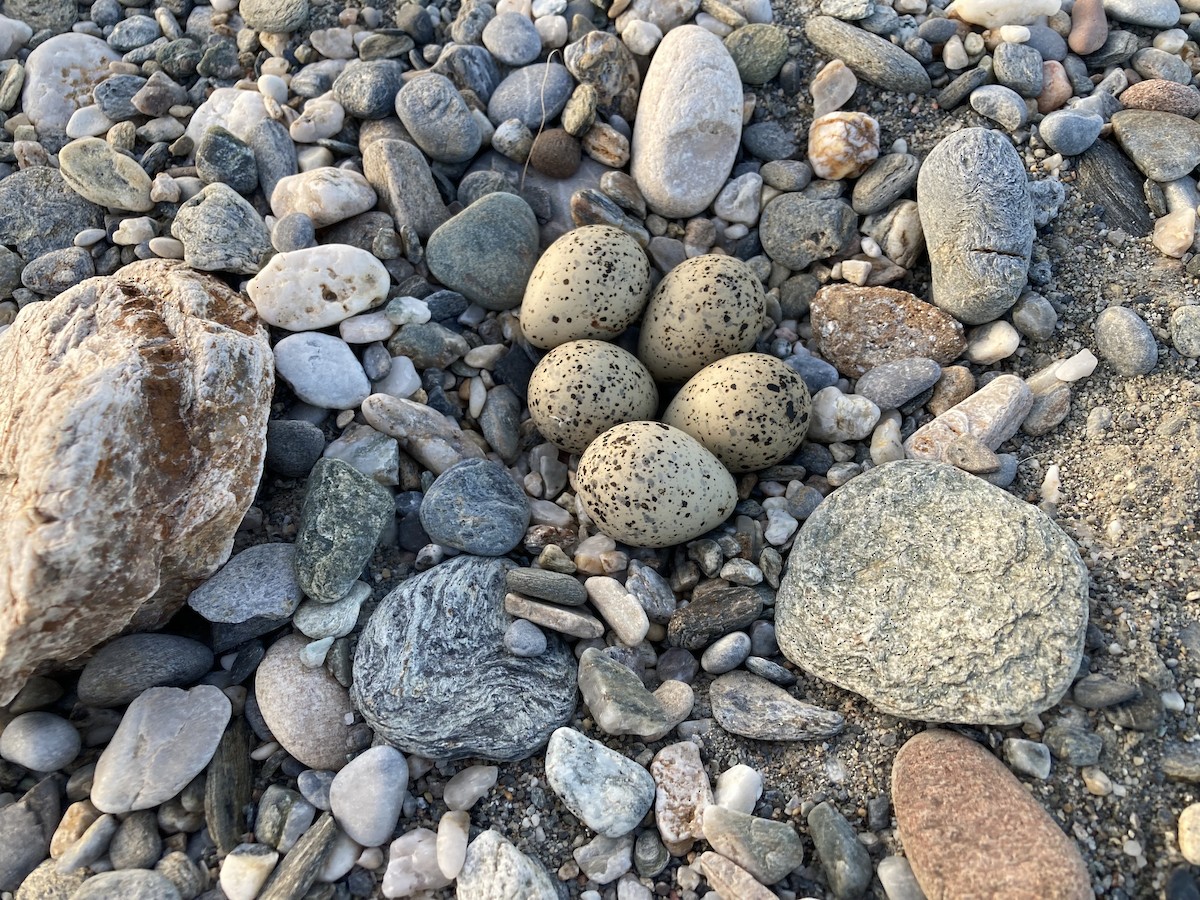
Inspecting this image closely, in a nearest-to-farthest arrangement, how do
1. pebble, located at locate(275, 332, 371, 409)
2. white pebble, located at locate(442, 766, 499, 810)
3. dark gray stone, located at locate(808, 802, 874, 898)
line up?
1. dark gray stone, located at locate(808, 802, 874, 898)
2. white pebble, located at locate(442, 766, 499, 810)
3. pebble, located at locate(275, 332, 371, 409)

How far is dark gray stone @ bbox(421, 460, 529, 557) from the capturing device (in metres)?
2.73

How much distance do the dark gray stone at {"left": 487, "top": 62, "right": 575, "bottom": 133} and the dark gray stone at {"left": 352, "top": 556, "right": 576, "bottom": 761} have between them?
2068 millimetres

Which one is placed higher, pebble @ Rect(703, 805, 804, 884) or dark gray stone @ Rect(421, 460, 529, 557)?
dark gray stone @ Rect(421, 460, 529, 557)

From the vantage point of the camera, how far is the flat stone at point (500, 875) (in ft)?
7.05

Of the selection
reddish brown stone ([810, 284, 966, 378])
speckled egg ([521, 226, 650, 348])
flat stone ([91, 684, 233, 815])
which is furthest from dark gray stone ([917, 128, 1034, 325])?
flat stone ([91, 684, 233, 815])

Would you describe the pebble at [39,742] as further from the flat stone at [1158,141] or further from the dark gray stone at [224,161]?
the flat stone at [1158,141]

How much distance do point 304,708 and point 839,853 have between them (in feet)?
5.28

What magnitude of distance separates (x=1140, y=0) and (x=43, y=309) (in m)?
4.44

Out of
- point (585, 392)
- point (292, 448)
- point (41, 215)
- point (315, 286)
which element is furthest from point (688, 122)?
point (41, 215)

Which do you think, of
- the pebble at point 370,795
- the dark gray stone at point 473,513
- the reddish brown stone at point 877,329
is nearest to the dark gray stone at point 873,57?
the reddish brown stone at point 877,329

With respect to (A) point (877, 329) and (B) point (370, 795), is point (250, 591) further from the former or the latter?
(A) point (877, 329)

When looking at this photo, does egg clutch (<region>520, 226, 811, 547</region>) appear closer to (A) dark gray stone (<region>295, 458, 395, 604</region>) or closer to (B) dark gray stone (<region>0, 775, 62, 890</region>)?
(A) dark gray stone (<region>295, 458, 395, 604</region>)

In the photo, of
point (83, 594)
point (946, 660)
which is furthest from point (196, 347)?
point (946, 660)

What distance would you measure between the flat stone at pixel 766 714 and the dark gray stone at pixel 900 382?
1.15 metres
